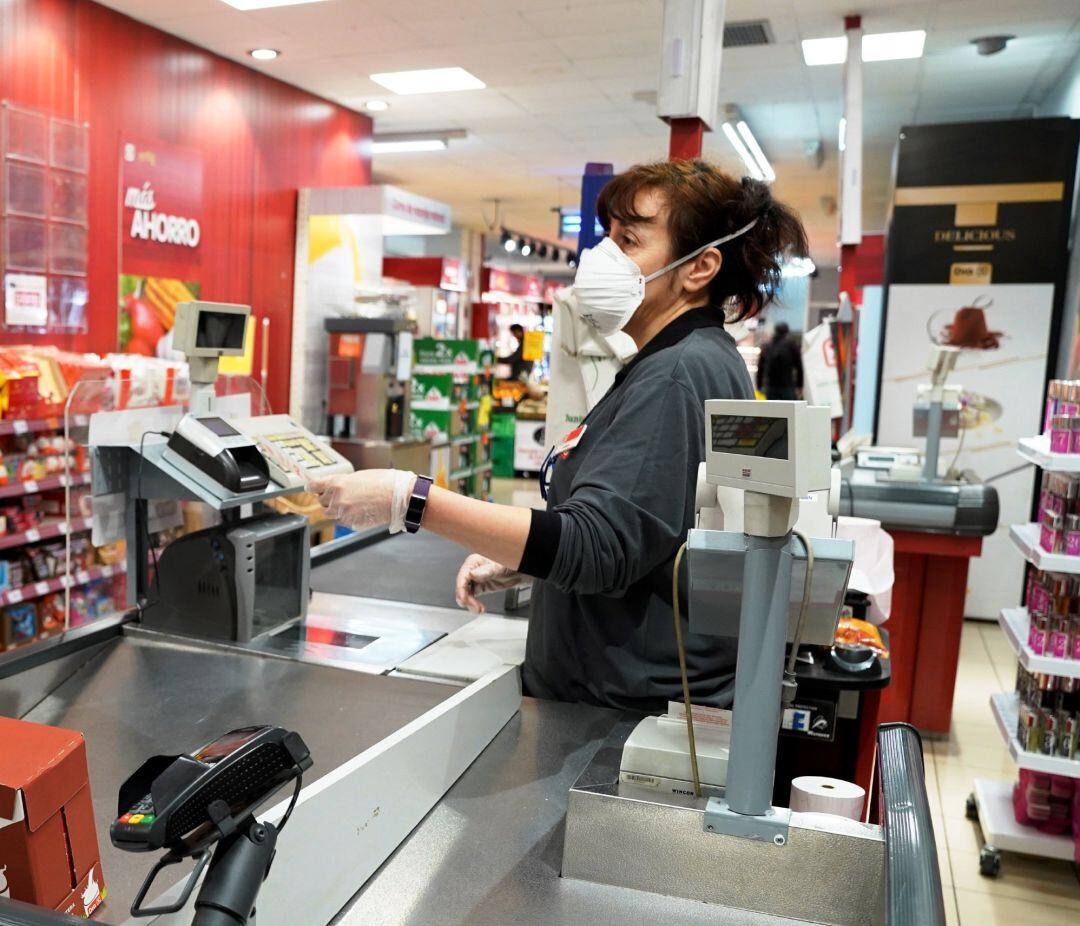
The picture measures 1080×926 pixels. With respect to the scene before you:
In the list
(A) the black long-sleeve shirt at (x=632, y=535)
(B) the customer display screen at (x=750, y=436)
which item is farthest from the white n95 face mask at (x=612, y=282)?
(B) the customer display screen at (x=750, y=436)

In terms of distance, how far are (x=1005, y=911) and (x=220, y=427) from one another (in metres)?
2.93

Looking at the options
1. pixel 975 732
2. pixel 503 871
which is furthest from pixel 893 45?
pixel 503 871

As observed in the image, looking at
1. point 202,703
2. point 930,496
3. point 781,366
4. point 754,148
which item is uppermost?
point 754,148

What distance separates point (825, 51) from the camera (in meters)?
6.82

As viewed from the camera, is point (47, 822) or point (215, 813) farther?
point (47, 822)

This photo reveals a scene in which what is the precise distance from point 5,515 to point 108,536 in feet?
9.33

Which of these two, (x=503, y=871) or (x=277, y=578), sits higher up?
(x=277, y=578)

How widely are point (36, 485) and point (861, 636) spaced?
13.2 feet

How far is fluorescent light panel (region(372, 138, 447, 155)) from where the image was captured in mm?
10117

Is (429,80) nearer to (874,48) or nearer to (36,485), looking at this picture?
(874,48)

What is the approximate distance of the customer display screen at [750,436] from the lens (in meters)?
1.07

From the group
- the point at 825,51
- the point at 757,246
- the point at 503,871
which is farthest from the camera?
the point at 825,51

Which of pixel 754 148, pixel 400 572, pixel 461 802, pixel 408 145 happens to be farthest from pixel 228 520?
pixel 408 145

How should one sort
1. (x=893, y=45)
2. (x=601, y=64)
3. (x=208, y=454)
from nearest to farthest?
(x=208, y=454) → (x=893, y=45) → (x=601, y=64)
